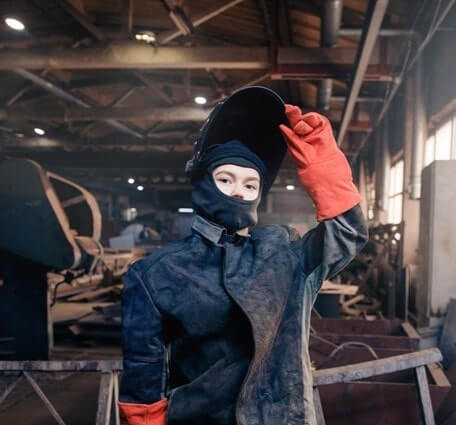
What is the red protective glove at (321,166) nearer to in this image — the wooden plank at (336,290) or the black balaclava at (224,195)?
the black balaclava at (224,195)

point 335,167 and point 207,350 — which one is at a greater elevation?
point 335,167

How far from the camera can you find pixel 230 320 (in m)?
1.26

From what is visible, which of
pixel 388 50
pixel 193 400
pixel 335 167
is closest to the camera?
pixel 335 167

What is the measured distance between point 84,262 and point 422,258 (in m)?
3.27

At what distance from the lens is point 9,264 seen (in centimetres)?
352

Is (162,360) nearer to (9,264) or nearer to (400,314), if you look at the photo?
(9,264)

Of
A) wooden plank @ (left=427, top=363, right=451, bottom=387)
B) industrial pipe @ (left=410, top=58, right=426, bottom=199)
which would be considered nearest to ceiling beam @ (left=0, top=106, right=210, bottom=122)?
industrial pipe @ (left=410, top=58, right=426, bottom=199)

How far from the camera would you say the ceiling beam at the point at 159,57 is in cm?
437

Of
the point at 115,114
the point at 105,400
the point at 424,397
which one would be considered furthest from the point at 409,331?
the point at 115,114

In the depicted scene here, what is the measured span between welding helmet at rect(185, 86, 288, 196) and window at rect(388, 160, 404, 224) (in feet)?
22.0

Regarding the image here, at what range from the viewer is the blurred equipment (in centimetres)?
309

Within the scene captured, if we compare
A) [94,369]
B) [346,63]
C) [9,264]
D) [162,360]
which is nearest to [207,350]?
[162,360]

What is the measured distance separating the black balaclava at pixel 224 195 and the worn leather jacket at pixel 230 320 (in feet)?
0.17

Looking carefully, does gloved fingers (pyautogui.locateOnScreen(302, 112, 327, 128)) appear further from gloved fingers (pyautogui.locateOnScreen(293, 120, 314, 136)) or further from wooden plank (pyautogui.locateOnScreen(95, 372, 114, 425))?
wooden plank (pyautogui.locateOnScreen(95, 372, 114, 425))
